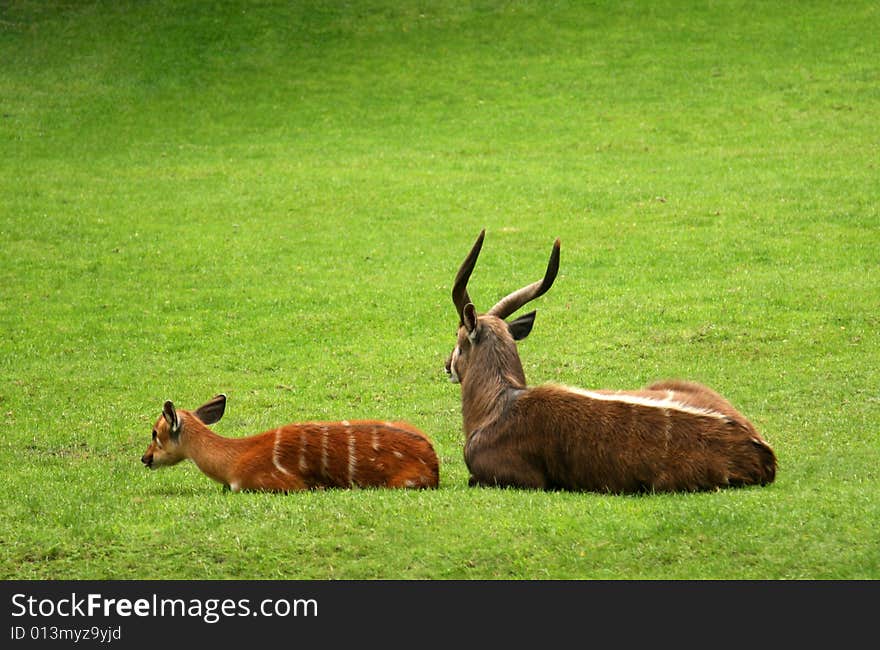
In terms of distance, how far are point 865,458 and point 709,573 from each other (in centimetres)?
373

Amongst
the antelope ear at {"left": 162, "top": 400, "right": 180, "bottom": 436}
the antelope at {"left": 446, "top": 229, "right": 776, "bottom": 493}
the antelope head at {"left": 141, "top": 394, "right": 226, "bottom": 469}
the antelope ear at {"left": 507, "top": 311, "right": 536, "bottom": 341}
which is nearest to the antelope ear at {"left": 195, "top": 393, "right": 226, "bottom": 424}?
the antelope head at {"left": 141, "top": 394, "right": 226, "bottom": 469}

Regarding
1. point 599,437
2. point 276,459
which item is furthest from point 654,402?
point 276,459

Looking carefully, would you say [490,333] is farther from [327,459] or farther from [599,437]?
[327,459]

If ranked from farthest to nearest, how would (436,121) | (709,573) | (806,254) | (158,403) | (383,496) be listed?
(436,121) < (806,254) < (158,403) < (383,496) < (709,573)

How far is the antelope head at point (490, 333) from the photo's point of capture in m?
10.7

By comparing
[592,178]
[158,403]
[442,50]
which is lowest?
[158,403]

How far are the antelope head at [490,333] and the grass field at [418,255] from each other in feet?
3.30

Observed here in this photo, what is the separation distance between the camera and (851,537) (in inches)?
313

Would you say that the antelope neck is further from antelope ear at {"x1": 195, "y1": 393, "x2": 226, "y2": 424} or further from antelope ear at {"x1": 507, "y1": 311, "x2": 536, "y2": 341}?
antelope ear at {"x1": 507, "y1": 311, "x2": 536, "y2": 341}

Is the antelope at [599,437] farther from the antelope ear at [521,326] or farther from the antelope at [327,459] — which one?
the antelope at [327,459]

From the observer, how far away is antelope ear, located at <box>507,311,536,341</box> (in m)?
11.0

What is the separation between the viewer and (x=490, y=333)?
1091cm

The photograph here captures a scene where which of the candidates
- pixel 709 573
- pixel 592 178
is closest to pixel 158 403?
pixel 709 573

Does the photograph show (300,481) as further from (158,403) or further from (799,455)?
(158,403)
